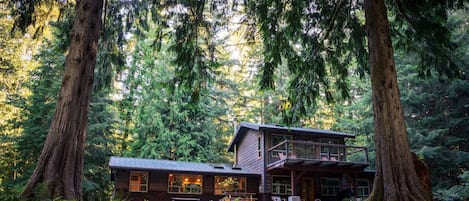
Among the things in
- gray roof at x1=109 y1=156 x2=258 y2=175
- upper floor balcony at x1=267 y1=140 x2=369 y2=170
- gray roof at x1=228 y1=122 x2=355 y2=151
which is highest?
gray roof at x1=228 y1=122 x2=355 y2=151

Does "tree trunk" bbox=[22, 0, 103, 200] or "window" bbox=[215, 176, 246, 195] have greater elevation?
"tree trunk" bbox=[22, 0, 103, 200]

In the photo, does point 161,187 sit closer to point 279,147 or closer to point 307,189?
point 279,147

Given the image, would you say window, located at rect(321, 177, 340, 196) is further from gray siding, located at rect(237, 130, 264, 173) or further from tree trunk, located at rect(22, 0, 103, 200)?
tree trunk, located at rect(22, 0, 103, 200)

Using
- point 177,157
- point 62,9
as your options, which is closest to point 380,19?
point 62,9

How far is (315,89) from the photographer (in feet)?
34.0

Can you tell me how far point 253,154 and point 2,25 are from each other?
49.8 feet

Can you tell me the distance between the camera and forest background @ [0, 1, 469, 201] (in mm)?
9195

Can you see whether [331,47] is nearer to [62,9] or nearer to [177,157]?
[62,9]

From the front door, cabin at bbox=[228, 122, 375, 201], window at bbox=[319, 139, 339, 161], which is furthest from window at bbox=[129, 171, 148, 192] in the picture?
window at bbox=[319, 139, 339, 161]

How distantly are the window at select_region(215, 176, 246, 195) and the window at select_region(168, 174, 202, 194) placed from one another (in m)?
1.07

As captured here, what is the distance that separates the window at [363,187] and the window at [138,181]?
42.7 feet

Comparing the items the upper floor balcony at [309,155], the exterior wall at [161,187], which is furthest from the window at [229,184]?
the upper floor balcony at [309,155]

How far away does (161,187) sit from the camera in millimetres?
18406

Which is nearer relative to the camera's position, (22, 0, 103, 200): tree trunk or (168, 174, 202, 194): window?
(22, 0, 103, 200): tree trunk
